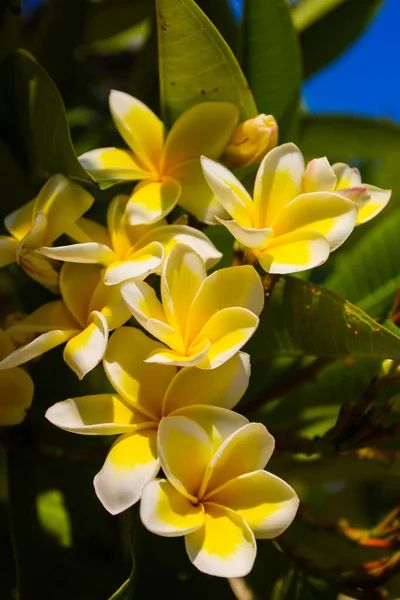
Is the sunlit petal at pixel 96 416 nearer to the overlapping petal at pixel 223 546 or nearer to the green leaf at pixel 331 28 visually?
the overlapping petal at pixel 223 546

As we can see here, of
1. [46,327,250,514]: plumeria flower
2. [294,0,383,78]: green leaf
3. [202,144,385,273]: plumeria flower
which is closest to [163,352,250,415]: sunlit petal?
[46,327,250,514]: plumeria flower

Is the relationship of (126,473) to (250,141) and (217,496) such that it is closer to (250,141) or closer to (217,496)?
(217,496)

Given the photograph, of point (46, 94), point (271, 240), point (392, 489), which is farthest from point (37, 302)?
point (392, 489)

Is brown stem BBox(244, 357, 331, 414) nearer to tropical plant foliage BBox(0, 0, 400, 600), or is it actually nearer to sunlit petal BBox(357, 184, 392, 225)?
tropical plant foliage BBox(0, 0, 400, 600)

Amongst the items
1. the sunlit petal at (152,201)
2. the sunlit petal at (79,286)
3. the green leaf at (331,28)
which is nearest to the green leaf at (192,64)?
the sunlit petal at (152,201)

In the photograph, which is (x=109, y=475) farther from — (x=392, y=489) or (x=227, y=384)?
(x=392, y=489)

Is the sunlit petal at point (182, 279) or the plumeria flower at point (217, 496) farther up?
the sunlit petal at point (182, 279)
